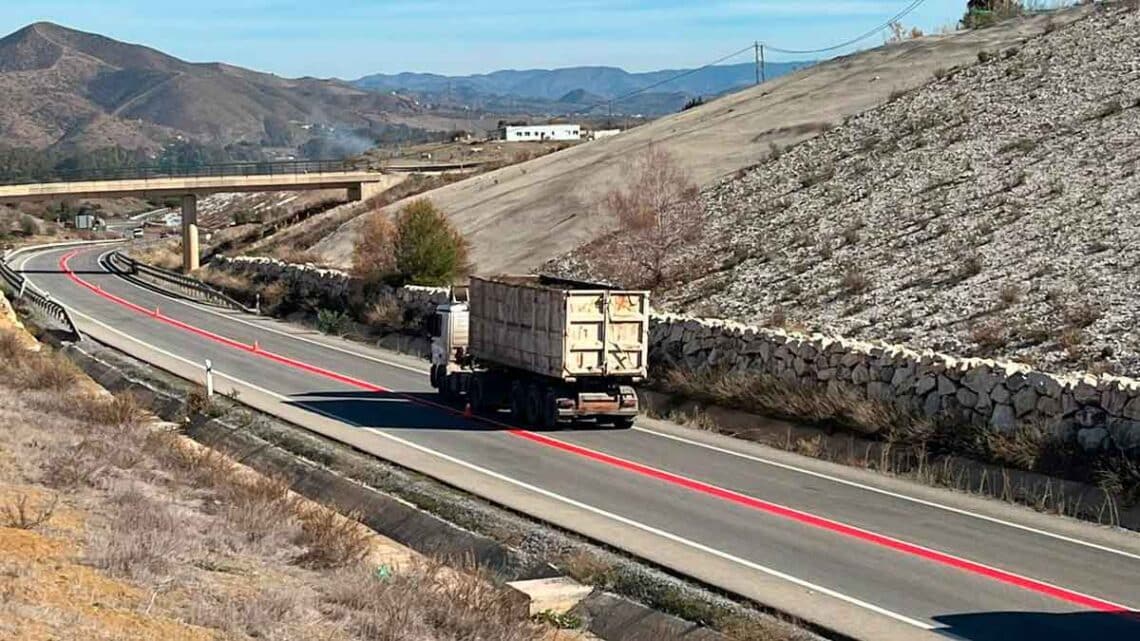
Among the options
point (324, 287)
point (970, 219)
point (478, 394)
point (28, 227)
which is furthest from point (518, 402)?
point (28, 227)

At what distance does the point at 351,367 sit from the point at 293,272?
2098 centimetres

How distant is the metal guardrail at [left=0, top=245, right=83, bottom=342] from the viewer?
44938 millimetres

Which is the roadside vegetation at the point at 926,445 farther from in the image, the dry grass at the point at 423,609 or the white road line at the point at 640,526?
the dry grass at the point at 423,609

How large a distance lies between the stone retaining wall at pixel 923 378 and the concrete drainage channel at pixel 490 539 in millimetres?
7482

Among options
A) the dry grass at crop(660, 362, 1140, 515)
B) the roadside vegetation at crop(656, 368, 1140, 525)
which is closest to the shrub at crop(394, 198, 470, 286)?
the roadside vegetation at crop(656, 368, 1140, 525)

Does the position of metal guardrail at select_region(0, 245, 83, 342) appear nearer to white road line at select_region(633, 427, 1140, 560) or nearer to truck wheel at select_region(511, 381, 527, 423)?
truck wheel at select_region(511, 381, 527, 423)

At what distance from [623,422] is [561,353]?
7.01 ft

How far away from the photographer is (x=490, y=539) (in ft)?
56.6

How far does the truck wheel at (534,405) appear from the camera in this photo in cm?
2750

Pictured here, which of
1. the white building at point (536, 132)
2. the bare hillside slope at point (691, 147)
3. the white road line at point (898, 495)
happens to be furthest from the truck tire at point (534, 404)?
the white building at point (536, 132)

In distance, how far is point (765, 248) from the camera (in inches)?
1697

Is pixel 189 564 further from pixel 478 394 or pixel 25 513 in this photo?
pixel 478 394

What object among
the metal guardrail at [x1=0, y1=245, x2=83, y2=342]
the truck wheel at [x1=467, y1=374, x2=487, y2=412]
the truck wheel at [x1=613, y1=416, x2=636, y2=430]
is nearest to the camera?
the truck wheel at [x1=613, y1=416, x2=636, y2=430]

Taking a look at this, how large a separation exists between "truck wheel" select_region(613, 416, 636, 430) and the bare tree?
14.5m
